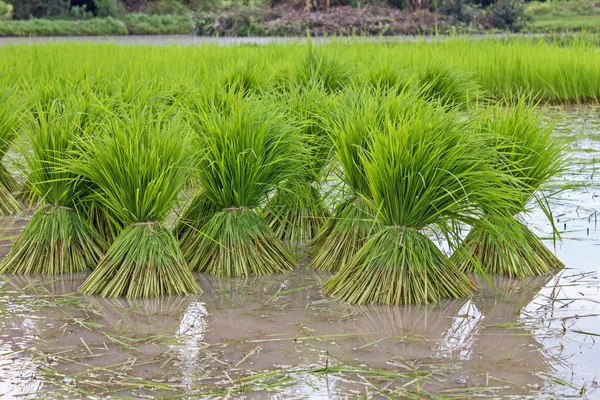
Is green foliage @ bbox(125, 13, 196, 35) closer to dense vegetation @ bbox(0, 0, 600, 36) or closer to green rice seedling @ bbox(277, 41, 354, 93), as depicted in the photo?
dense vegetation @ bbox(0, 0, 600, 36)

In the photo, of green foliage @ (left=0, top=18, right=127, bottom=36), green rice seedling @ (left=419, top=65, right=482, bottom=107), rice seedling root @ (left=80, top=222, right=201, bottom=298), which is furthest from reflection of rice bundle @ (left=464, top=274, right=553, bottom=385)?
green foliage @ (left=0, top=18, right=127, bottom=36)

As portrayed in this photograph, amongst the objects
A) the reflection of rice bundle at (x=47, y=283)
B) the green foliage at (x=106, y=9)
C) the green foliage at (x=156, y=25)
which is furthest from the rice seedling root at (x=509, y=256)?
the green foliage at (x=106, y=9)

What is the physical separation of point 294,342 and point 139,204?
3.86 ft

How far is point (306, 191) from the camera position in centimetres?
491

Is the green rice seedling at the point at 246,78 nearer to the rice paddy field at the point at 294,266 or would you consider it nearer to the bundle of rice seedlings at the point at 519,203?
the rice paddy field at the point at 294,266

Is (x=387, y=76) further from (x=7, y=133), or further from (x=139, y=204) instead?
(x=139, y=204)

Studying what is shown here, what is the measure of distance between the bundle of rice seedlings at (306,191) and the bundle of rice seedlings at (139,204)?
82 centimetres

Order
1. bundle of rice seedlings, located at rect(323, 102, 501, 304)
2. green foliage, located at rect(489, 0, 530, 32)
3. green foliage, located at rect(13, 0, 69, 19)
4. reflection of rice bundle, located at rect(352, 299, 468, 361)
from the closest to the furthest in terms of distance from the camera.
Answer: reflection of rice bundle, located at rect(352, 299, 468, 361) → bundle of rice seedlings, located at rect(323, 102, 501, 304) → green foliage, located at rect(489, 0, 530, 32) → green foliage, located at rect(13, 0, 69, 19)

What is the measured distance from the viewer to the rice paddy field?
3.19m

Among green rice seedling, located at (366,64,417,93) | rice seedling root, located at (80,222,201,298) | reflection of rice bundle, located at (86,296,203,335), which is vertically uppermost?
green rice seedling, located at (366,64,417,93)

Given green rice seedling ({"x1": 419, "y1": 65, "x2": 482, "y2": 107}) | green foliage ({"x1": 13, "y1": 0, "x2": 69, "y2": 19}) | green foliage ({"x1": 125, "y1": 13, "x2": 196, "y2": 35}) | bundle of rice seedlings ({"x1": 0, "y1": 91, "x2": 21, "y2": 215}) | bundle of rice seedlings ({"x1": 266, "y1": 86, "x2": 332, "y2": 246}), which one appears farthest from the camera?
green foliage ({"x1": 13, "y1": 0, "x2": 69, "y2": 19})

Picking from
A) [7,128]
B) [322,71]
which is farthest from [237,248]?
[322,71]

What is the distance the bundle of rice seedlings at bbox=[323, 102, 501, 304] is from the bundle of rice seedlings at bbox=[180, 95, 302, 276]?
1.95 feet

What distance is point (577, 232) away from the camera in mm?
5207
